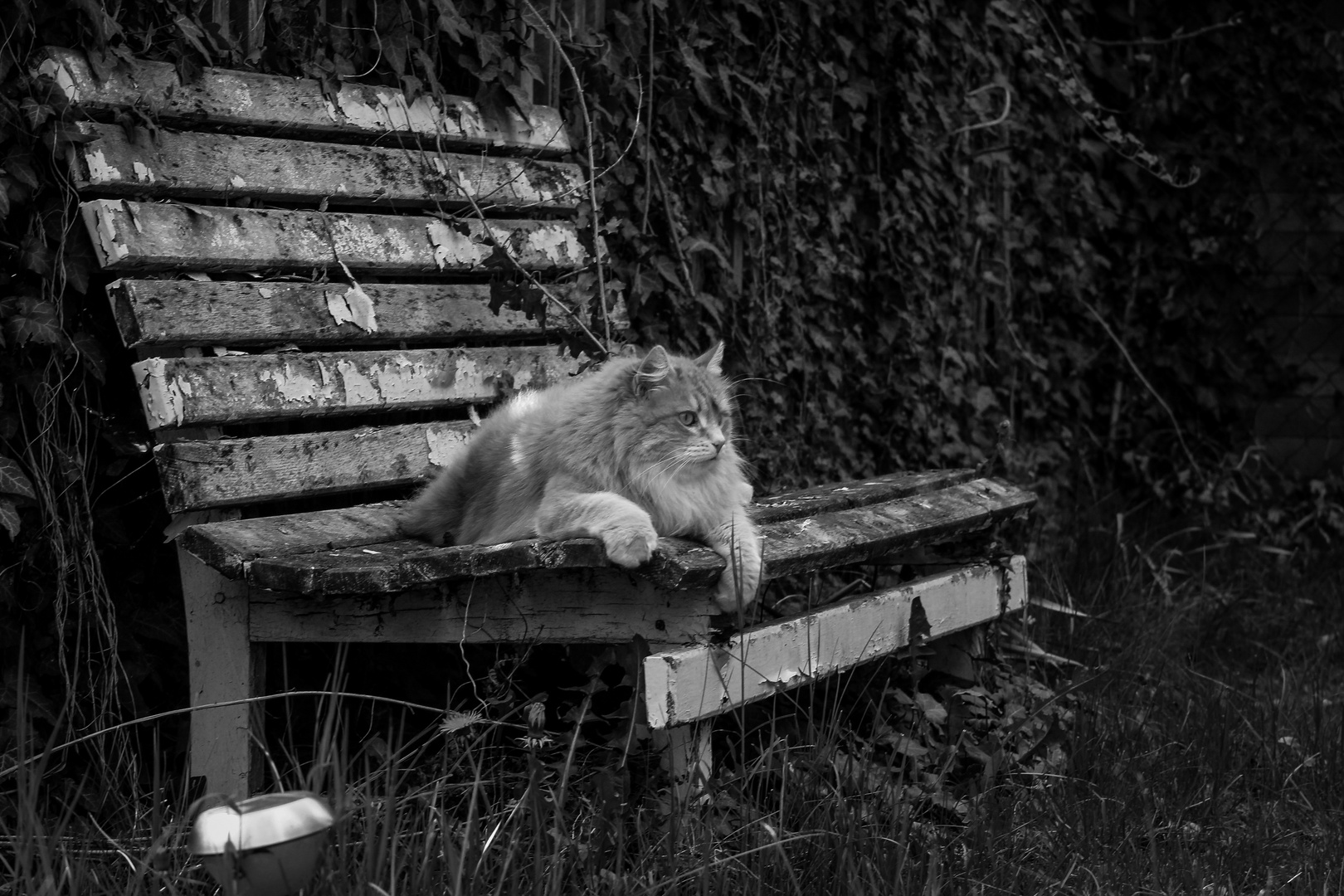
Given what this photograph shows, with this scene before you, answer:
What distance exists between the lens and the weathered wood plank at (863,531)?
2.13 m

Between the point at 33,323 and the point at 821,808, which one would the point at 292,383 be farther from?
the point at 821,808

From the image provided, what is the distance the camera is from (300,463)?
260cm

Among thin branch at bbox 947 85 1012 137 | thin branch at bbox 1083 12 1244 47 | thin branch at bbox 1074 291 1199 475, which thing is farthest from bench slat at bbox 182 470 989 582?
thin branch at bbox 1083 12 1244 47

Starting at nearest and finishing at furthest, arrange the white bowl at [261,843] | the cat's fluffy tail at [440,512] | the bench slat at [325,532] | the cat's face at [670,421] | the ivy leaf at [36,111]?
the white bowl at [261,843] < the bench slat at [325,532] < the ivy leaf at [36,111] < the cat's face at [670,421] < the cat's fluffy tail at [440,512]

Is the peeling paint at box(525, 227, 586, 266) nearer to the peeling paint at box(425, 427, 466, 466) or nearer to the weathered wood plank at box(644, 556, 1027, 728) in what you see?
the peeling paint at box(425, 427, 466, 466)

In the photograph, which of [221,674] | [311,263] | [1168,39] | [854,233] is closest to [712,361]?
[311,263]

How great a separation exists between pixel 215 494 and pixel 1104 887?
1.63 m

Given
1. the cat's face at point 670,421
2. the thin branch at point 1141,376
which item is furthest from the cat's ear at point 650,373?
the thin branch at point 1141,376

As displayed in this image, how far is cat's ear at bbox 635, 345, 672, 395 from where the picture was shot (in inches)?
98.6

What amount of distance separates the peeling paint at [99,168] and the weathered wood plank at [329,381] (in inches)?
13.0

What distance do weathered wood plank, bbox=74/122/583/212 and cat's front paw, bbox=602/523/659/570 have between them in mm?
1107

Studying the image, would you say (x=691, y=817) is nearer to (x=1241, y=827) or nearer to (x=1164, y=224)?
(x=1241, y=827)

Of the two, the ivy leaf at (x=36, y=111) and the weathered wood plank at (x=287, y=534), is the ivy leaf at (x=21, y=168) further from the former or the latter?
the weathered wood plank at (x=287, y=534)

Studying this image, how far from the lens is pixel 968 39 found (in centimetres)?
470
